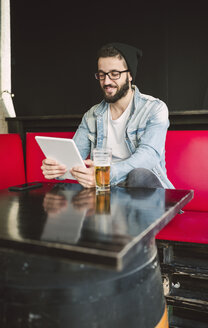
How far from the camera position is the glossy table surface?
0.64 metres

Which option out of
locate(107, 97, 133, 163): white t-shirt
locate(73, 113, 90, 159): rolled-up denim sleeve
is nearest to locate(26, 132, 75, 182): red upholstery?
locate(73, 113, 90, 159): rolled-up denim sleeve

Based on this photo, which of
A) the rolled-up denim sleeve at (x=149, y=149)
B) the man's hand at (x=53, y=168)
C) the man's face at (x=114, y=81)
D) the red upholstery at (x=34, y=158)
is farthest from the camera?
the red upholstery at (x=34, y=158)

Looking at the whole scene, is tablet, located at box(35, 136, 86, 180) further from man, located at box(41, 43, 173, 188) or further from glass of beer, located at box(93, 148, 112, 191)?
man, located at box(41, 43, 173, 188)

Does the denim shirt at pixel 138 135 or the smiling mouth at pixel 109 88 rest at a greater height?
the smiling mouth at pixel 109 88

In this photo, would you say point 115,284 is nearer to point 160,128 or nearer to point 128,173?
point 128,173

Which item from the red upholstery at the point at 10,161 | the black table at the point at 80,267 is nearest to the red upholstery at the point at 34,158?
the red upholstery at the point at 10,161

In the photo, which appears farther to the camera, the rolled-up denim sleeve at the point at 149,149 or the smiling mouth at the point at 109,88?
the smiling mouth at the point at 109,88

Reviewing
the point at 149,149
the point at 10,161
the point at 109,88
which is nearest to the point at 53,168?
the point at 149,149

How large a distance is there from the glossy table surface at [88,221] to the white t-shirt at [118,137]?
743mm

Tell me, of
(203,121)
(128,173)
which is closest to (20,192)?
(128,173)

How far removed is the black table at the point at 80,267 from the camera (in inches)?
25.9

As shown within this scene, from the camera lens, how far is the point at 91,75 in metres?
2.78

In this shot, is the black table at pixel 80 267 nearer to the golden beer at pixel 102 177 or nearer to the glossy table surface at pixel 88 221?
the glossy table surface at pixel 88 221

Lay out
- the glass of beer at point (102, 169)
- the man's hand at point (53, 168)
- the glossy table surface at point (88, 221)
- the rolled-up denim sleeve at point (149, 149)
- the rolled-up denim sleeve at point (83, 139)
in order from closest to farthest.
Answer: the glossy table surface at point (88, 221), the glass of beer at point (102, 169), the man's hand at point (53, 168), the rolled-up denim sleeve at point (149, 149), the rolled-up denim sleeve at point (83, 139)
